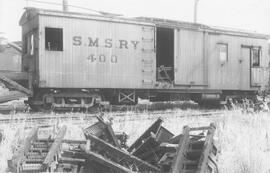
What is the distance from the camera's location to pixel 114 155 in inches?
220

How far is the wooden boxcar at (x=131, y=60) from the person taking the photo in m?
12.8

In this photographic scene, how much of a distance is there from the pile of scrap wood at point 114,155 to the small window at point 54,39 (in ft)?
24.1

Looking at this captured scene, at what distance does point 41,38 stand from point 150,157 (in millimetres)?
7866

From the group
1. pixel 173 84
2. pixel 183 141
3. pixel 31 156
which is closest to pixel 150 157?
pixel 183 141

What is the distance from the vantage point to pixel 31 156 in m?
5.46

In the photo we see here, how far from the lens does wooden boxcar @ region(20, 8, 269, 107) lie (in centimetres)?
1278

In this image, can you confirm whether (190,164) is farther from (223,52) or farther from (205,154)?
(223,52)

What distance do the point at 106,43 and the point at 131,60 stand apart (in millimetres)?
1233

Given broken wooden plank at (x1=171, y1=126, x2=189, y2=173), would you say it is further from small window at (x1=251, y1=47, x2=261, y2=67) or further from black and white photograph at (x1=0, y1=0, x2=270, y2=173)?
small window at (x1=251, y1=47, x2=261, y2=67)

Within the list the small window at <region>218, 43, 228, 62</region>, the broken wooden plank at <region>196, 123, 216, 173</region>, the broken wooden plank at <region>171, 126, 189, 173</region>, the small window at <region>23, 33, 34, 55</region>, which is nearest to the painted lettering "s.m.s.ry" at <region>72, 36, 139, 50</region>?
the small window at <region>23, 33, 34, 55</region>

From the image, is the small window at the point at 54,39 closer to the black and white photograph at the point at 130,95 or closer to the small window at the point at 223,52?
the black and white photograph at the point at 130,95

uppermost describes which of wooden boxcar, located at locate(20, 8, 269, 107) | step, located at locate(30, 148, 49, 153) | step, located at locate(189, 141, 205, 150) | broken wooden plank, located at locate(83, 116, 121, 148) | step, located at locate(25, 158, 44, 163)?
wooden boxcar, located at locate(20, 8, 269, 107)

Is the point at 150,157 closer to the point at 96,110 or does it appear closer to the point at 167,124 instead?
the point at 167,124

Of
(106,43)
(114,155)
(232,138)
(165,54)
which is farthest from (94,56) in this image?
(114,155)
